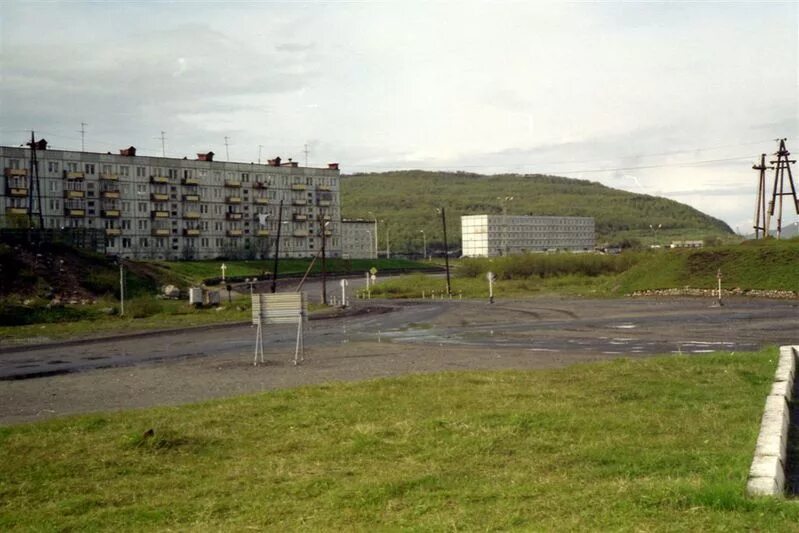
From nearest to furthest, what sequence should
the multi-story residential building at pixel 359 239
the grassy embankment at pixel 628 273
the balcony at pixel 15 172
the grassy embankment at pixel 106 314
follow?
the grassy embankment at pixel 106 314, the grassy embankment at pixel 628 273, the balcony at pixel 15 172, the multi-story residential building at pixel 359 239

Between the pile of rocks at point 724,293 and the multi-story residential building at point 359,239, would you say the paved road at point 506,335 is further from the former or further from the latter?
the multi-story residential building at point 359,239

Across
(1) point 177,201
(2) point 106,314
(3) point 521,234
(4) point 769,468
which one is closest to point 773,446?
(4) point 769,468

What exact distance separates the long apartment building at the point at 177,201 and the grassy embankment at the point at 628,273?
23.3m

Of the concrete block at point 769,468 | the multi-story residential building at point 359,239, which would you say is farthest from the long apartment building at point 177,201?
the concrete block at point 769,468

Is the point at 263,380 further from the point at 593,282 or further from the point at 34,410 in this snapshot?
the point at 593,282

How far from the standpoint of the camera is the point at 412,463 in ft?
29.0

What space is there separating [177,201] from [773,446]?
115966 millimetres

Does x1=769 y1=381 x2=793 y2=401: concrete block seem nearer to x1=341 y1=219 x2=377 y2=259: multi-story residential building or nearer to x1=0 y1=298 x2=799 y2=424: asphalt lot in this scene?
x1=0 y1=298 x2=799 y2=424: asphalt lot

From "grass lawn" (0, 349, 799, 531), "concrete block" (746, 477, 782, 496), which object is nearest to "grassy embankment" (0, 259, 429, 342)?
"grass lawn" (0, 349, 799, 531)

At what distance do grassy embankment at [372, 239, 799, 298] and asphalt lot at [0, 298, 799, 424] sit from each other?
1635 cm

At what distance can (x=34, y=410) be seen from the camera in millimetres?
15188

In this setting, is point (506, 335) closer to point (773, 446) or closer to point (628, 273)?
point (773, 446)

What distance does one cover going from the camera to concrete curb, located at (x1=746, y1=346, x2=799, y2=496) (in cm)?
712

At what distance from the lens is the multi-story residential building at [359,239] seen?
161875 millimetres
